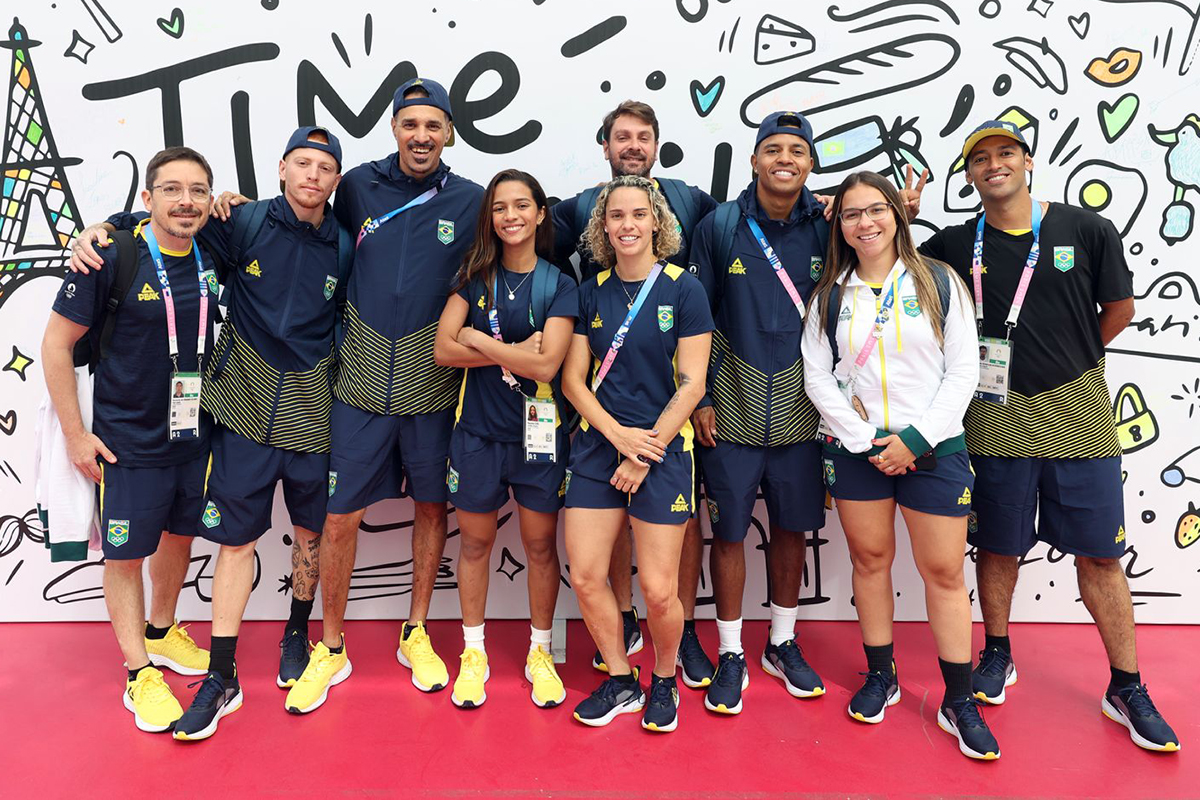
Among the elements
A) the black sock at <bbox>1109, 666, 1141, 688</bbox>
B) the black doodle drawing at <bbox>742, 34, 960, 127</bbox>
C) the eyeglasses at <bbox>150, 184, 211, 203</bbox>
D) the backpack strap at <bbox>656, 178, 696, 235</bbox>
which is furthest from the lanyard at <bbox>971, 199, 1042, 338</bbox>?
the eyeglasses at <bbox>150, 184, 211, 203</bbox>

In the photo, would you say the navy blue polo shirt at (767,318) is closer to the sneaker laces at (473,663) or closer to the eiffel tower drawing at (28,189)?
the sneaker laces at (473,663)

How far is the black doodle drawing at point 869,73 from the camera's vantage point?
3461 millimetres

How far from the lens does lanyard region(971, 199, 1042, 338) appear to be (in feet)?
9.12

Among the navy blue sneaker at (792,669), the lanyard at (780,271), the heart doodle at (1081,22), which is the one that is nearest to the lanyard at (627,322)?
the lanyard at (780,271)

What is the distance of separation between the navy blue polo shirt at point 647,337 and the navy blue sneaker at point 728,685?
92 cm

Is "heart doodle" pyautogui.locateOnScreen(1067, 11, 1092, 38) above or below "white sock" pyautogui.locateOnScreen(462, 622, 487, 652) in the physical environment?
above

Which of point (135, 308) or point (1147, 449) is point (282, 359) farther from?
point (1147, 449)

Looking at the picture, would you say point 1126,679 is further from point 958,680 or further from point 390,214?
point 390,214

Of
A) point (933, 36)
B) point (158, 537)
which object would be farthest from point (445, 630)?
point (933, 36)

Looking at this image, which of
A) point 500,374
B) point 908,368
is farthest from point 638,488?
point 908,368

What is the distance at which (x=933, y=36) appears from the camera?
346 centimetres

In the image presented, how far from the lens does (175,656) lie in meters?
3.15

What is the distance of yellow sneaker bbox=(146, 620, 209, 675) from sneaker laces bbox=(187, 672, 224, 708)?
0.37 metres

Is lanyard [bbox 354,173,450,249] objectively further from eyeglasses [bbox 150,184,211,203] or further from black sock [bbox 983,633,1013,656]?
black sock [bbox 983,633,1013,656]
